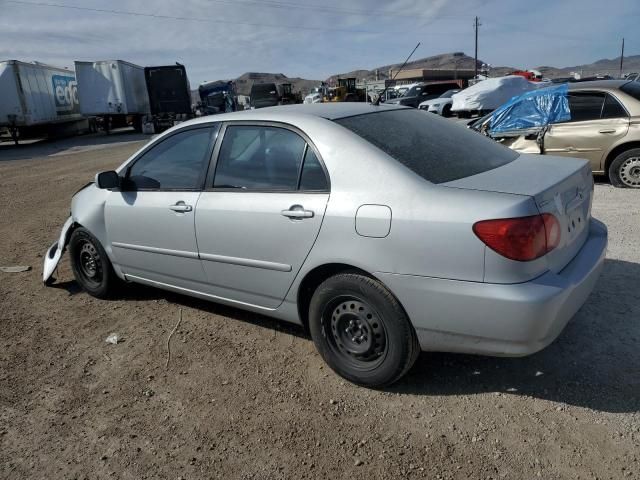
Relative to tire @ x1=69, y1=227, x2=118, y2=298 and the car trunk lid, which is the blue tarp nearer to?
the car trunk lid

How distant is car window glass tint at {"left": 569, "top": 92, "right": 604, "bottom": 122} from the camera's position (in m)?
7.50

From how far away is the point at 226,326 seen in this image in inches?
156

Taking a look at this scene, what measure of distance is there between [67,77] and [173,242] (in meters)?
30.2

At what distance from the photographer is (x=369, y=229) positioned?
2.69 metres

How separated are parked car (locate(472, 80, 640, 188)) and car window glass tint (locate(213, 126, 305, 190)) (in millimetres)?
5934

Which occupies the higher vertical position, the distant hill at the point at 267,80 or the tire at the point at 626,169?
the distant hill at the point at 267,80

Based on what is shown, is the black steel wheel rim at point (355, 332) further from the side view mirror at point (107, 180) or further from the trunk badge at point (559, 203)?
the side view mirror at point (107, 180)

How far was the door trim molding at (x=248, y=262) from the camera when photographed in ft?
10.2

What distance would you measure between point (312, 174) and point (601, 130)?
6080 mm

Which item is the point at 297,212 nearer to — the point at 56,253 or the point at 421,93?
the point at 56,253

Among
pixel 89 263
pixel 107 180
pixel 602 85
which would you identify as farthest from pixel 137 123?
pixel 107 180

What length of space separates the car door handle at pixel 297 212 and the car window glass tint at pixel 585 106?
6361 millimetres

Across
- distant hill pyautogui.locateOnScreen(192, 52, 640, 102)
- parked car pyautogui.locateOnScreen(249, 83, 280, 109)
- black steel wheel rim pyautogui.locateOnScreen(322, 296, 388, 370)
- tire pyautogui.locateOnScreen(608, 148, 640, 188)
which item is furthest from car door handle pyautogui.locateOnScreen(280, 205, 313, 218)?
distant hill pyautogui.locateOnScreen(192, 52, 640, 102)

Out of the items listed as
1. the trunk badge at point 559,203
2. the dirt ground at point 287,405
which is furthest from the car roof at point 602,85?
the trunk badge at point 559,203
